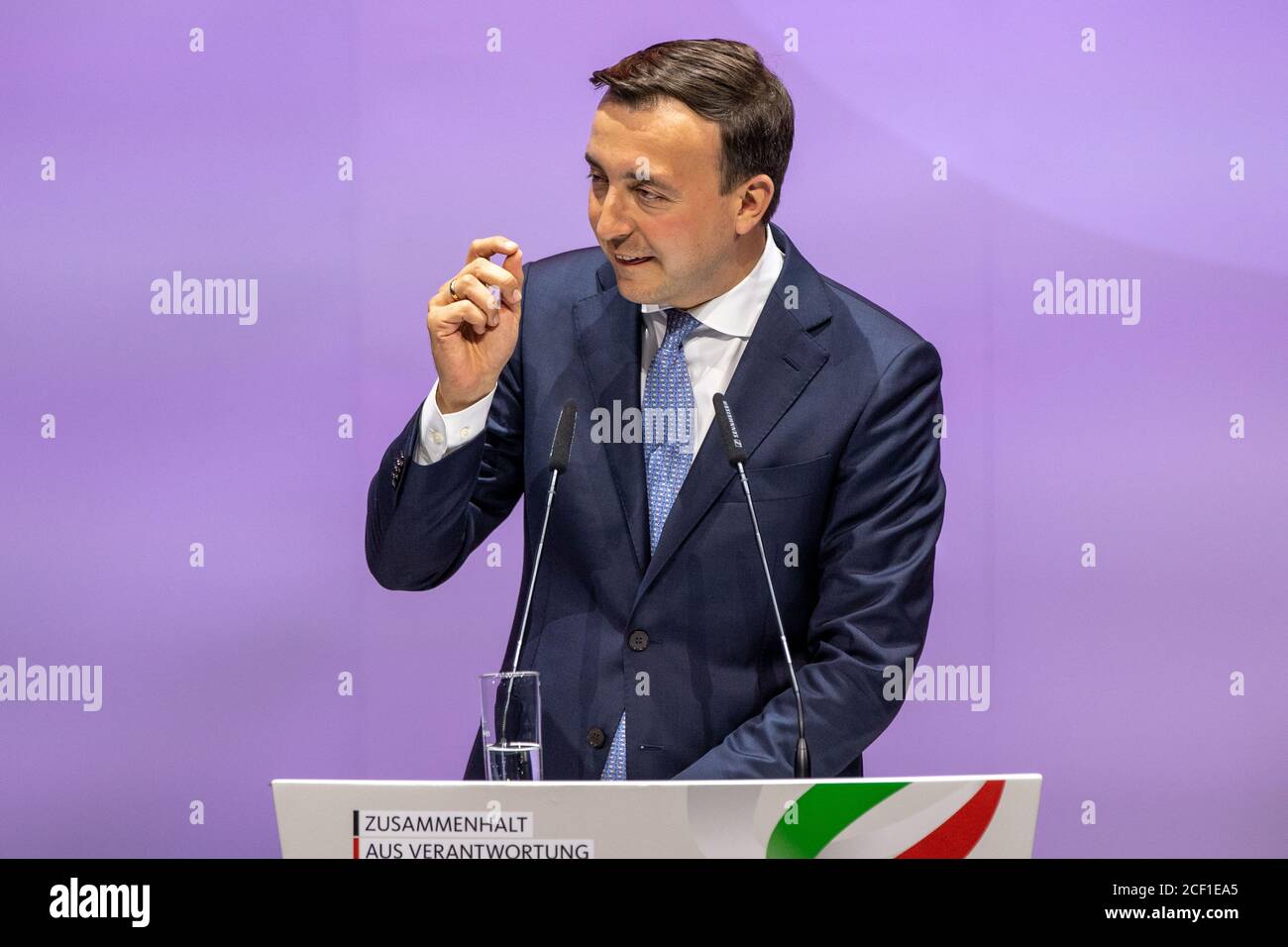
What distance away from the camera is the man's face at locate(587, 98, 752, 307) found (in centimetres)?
237

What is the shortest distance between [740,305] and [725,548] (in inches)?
17.1

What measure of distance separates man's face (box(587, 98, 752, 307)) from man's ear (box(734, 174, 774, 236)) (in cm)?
7

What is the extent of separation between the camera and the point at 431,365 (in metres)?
3.69

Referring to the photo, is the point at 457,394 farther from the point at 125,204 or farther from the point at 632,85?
the point at 125,204

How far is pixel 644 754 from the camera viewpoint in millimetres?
2377

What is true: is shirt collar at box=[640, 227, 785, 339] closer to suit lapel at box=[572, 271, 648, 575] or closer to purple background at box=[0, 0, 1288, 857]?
suit lapel at box=[572, 271, 648, 575]

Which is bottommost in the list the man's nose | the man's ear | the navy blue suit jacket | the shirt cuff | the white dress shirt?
the navy blue suit jacket

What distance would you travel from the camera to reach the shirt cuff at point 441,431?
235 cm
